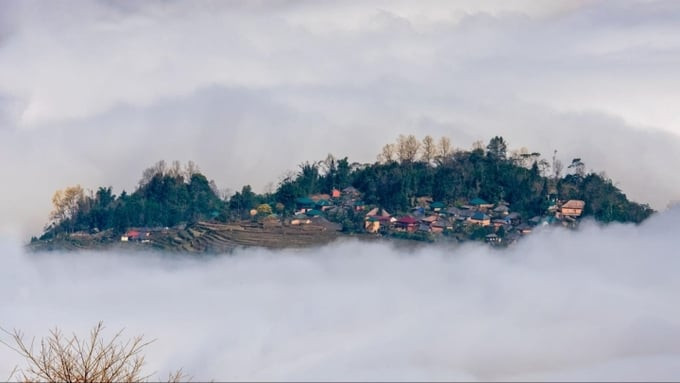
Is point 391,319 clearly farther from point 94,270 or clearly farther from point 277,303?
point 94,270

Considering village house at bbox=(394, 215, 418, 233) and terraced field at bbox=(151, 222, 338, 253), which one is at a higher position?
village house at bbox=(394, 215, 418, 233)

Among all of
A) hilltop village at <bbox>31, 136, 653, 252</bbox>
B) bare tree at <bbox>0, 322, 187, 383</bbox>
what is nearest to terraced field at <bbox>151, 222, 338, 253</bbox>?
hilltop village at <bbox>31, 136, 653, 252</bbox>

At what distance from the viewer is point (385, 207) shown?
75562 mm

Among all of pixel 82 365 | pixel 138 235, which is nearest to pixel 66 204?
pixel 138 235

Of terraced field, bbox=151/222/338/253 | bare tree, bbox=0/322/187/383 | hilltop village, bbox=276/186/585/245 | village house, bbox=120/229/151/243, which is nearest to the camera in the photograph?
bare tree, bbox=0/322/187/383

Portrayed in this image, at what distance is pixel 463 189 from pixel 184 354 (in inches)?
795

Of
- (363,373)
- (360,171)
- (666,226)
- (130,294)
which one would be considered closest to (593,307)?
(666,226)

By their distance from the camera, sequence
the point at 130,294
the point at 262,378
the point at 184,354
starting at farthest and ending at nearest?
the point at 130,294
the point at 184,354
the point at 262,378

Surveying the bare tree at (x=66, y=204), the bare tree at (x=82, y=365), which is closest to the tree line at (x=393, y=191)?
the bare tree at (x=66, y=204)

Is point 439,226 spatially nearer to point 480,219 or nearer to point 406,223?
point 406,223

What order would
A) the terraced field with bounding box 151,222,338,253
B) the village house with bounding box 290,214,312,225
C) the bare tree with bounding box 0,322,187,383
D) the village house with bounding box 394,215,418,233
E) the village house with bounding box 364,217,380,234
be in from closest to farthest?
the bare tree with bounding box 0,322,187,383 < the terraced field with bounding box 151,222,338,253 < the village house with bounding box 290,214,312,225 < the village house with bounding box 364,217,380,234 < the village house with bounding box 394,215,418,233

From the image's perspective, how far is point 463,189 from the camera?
76.8m

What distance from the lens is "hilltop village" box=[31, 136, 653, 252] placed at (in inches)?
2926

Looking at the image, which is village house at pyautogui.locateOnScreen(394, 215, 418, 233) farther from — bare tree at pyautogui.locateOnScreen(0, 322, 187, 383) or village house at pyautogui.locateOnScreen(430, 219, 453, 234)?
bare tree at pyautogui.locateOnScreen(0, 322, 187, 383)
